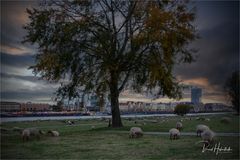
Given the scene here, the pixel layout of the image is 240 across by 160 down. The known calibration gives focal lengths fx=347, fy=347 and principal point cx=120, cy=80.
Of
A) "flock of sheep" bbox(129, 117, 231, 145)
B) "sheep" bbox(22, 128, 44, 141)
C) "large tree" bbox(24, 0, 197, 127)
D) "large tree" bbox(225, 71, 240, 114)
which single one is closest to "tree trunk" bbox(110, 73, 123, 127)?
"large tree" bbox(24, 0, 197, 127)

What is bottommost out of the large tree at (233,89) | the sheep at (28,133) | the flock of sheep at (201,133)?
the sheep at (28,133)

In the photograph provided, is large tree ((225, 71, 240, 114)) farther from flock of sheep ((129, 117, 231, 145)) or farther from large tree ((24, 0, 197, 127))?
flock of sheep ((129, 117, 231, 145))

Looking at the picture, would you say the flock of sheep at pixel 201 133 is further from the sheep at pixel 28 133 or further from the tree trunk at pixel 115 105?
the tree trunk at pixel 115 105

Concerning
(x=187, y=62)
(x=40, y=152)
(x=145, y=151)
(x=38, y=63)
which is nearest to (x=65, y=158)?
(x=40, y=152)

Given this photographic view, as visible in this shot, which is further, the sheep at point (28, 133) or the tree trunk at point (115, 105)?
the tree trunk at point (115, 105)

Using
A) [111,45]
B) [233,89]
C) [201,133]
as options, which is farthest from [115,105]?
[233,89]

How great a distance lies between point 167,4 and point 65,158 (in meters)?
20.7

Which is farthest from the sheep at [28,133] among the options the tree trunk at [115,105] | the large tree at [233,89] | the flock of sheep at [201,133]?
the large tree at [233,89]

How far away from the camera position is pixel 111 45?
28.9m

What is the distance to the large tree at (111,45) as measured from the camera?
90.2 ft

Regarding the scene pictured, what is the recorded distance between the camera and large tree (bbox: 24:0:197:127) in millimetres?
27500

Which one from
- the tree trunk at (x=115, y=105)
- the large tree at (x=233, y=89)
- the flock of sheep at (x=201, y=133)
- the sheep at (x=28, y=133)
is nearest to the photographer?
the flock of sheep at (x=201, y=133)

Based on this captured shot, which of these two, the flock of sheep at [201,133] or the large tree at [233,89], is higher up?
the large tree at [233,89]

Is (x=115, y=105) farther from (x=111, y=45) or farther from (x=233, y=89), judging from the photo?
(x=233, y=89)
